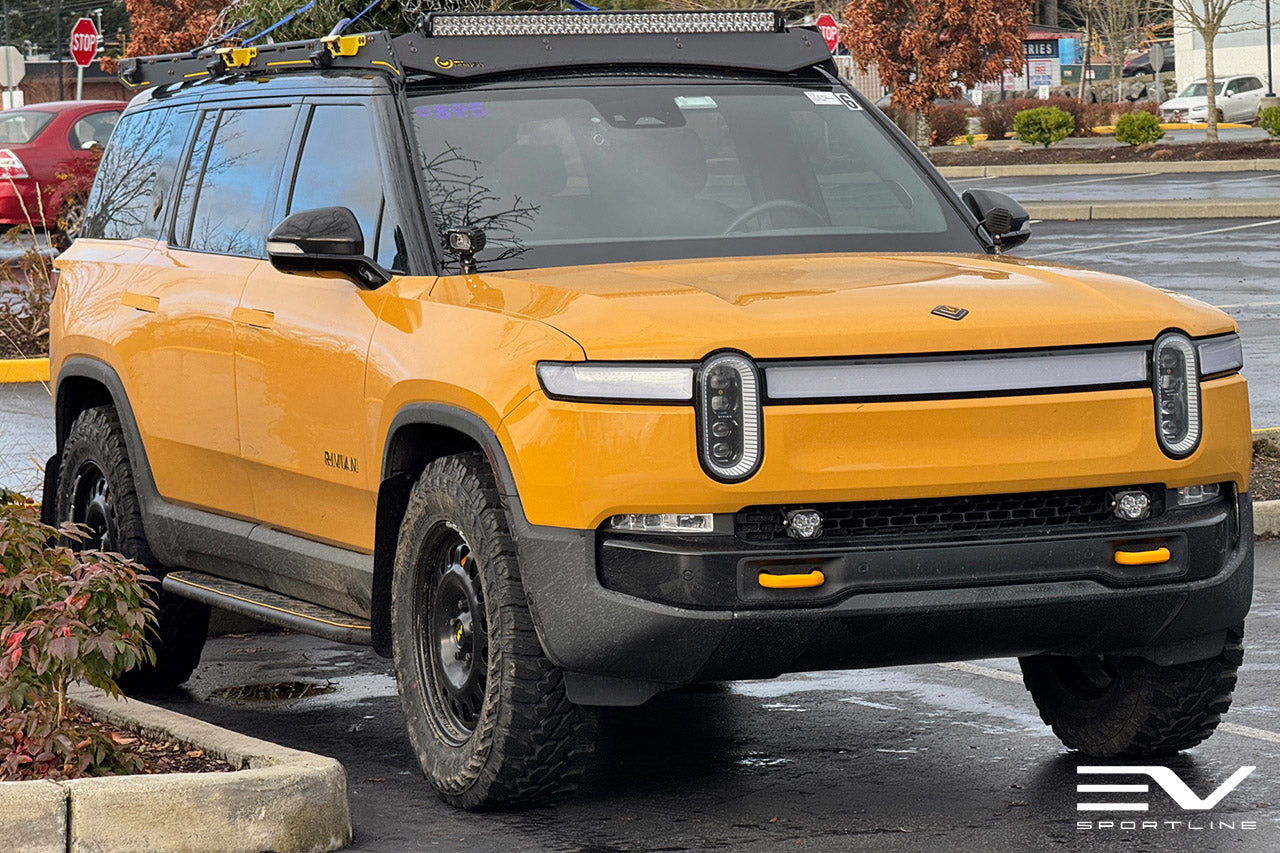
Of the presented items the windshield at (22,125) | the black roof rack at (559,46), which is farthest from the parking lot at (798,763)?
the windshield at (22,125)

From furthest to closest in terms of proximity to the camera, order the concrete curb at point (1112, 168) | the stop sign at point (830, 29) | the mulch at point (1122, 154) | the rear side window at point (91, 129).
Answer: the mulch at point (1122, 154), the stop sign at point (830, 29), the concrete curb at point (1112, 168), the rear side window at point (91, 129)

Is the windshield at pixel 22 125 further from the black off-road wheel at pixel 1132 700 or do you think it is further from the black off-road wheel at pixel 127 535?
the black off-road wheel at pixel 1132 700

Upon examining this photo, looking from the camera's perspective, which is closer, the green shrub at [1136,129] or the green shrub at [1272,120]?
the green shrub at [1272,120]

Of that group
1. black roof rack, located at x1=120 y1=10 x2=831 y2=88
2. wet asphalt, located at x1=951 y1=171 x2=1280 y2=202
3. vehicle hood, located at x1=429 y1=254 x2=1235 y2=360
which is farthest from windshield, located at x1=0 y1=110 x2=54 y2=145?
vehicle hood, located at x1=429 y1=254 x2=1235 y2=360

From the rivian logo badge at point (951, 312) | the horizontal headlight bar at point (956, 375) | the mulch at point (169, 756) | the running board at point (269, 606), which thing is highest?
the rivian logo badge at point (951, 312)

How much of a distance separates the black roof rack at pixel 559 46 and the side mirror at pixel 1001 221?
0.76 meters

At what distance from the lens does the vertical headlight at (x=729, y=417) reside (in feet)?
15.4

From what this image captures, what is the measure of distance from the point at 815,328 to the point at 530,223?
132 centimetres

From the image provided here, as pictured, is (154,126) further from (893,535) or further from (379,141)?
(893,535)

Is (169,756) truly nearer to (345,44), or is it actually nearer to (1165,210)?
(345,44)

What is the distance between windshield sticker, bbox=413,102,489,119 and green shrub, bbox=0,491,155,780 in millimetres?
1556

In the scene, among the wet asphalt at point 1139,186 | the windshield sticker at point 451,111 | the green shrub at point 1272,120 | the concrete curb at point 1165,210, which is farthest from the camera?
the green shrub at point 1272,120

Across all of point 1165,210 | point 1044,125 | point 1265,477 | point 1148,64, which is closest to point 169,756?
point 1265,477

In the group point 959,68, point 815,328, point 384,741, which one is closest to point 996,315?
point 815,328
